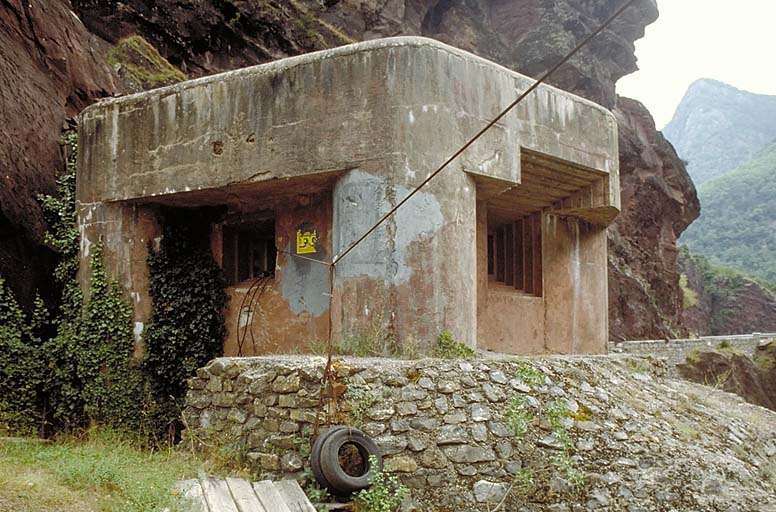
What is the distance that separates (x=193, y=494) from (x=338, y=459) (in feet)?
3.91

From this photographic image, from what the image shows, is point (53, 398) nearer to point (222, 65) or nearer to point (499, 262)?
point (499, 262)

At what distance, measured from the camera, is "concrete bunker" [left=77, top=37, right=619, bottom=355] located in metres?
8.23

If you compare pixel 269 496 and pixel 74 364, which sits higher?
pixel 74 364

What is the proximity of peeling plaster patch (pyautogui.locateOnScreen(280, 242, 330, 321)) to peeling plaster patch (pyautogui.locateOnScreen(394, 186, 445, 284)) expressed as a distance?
162 cm

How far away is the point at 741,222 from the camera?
63.3 m

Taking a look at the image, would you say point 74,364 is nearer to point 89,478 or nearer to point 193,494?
point 89,478

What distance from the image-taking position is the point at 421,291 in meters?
Answer: 8.08

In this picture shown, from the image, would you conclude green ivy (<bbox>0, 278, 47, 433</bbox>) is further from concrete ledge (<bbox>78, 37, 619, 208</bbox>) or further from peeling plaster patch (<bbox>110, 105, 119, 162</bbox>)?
peeling plaster patch (<bbox>110, 105, 119, 162</bbox>)

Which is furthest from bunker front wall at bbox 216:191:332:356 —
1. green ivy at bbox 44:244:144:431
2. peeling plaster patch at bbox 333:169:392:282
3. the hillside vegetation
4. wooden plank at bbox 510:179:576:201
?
the hillside vegetation

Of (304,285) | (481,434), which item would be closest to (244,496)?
(481,434)

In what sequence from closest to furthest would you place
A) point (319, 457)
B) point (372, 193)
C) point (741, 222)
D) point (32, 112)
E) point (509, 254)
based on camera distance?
point (319, 457)
point (372, 193)
point (32, 112)
point (509, 254)
point (741, 222)

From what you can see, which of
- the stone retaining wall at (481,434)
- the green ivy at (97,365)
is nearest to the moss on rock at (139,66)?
the green ivy at (97,365)

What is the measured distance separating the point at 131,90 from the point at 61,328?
4847mm

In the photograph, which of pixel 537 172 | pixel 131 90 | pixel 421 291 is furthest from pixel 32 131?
pixel 537 172
